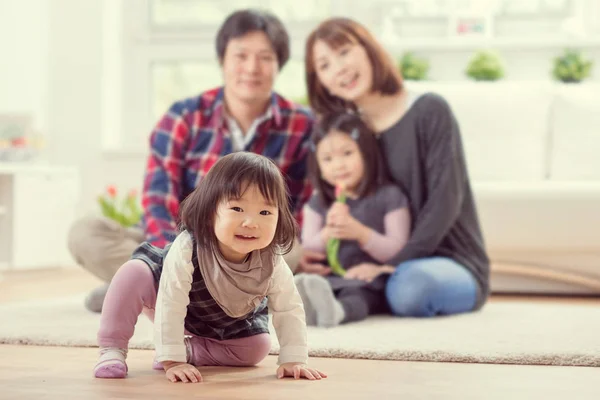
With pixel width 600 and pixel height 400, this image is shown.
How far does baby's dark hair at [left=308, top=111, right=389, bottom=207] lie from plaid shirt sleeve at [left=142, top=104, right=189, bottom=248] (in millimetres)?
357

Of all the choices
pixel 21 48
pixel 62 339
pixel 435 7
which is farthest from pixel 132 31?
pixel 62 339

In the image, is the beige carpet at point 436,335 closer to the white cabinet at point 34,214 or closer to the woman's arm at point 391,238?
the woman's arm at point 391,238

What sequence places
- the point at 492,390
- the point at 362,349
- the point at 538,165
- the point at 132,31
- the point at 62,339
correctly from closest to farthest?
the point at 492,390, the point at 362,349, the point at 62,339, the point at 538,165, the point at 132,31

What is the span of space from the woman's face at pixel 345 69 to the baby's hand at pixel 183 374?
1082 mm

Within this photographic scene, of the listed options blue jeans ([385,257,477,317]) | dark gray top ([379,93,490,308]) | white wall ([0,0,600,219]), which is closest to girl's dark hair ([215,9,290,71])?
dark gray top ([379,93,490,308])

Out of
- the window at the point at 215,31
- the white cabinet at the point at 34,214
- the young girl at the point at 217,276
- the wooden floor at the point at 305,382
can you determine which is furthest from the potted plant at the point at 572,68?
the young girl at the point at 217,276

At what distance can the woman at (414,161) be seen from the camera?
2248 mm

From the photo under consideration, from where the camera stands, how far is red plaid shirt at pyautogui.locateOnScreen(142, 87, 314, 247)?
2.39m

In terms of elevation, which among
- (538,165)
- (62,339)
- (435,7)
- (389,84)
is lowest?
(62,339)

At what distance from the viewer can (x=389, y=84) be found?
7.73 ft

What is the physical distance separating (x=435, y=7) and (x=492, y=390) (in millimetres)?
3190

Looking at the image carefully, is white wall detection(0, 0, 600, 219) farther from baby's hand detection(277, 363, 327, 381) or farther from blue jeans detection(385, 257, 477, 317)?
baby's hand detection(277, 363, 327, 381)

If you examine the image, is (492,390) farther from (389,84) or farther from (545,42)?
(545,42)

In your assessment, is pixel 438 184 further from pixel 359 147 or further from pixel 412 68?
pixel 412 68
